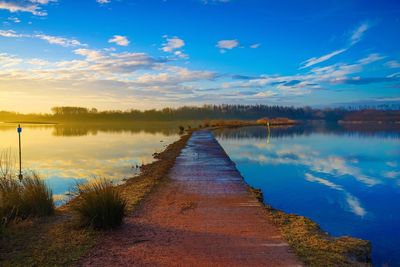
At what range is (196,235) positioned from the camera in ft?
21.0

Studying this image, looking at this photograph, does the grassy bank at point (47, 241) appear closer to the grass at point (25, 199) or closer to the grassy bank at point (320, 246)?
the grass at point (25, 199)

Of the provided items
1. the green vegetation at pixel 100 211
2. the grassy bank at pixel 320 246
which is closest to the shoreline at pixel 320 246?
the grassy bank at pixel 320 246

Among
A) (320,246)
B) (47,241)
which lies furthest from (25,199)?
(320,246)

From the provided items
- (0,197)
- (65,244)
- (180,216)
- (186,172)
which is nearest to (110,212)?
(65,244)

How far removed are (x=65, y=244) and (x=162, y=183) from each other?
5982 mm

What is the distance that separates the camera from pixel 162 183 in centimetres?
1181

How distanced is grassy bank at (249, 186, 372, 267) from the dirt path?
8.3 inches

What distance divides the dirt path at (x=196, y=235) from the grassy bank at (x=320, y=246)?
0.70ft

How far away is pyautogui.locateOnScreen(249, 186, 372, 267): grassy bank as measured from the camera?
543cm

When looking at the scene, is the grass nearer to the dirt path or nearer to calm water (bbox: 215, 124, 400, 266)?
the dirt path

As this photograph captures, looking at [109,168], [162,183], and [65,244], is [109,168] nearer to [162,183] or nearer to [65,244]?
[162,183]

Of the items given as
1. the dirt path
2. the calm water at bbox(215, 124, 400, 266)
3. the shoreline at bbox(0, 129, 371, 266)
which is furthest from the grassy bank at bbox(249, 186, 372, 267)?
the calm water at bbox(215, 124, 400, 266)

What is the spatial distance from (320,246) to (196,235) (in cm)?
207

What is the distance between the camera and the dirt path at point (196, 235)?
5.31 m
